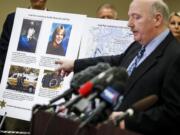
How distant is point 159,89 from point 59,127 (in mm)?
701

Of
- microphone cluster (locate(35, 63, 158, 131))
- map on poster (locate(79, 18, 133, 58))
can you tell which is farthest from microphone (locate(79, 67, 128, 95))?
map on poster (locate(79, 18, 133, 58))

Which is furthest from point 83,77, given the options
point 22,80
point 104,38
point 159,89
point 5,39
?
point 5,39

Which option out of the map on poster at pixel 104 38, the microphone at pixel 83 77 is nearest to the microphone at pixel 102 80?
the microphone at pixel 83 77

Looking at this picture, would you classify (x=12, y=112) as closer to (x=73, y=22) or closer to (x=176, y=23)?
(x=73, y=22)

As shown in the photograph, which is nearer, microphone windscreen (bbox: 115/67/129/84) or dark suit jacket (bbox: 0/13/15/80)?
microphone windscreen (bbox: 115/67/129/84)

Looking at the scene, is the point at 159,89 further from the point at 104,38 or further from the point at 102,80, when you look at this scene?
the point at 104,38

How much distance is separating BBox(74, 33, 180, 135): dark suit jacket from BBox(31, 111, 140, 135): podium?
30 cm

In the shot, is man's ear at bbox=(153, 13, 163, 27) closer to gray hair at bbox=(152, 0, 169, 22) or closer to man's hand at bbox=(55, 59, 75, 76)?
gray hair at bbox=(152, 0, 169, 22)

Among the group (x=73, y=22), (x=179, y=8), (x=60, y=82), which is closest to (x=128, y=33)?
(x=73, y=22)

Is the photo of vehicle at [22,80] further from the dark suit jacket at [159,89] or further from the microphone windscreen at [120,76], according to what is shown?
the microphone windscreen at [120,76]

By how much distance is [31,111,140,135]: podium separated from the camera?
1663 millimetres

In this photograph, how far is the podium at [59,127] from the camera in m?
1.66

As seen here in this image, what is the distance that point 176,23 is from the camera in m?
4.31

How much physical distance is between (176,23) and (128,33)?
91 centimetres
